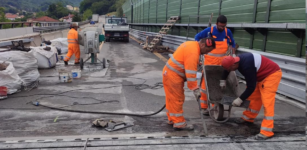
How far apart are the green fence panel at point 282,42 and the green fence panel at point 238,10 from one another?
43.6 inches

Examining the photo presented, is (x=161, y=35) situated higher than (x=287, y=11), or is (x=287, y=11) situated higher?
(x=287, y=11)

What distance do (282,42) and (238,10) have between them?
2391mm

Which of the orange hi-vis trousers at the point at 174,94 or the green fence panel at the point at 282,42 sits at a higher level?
the green fence panel at the point at 282,42

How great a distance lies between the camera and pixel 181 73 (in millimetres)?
4059

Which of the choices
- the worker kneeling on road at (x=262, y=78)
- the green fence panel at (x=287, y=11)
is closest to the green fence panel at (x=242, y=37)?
the green fence panel at (x=287, y=11)

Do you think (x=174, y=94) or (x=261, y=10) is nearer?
(x=174, y=94)

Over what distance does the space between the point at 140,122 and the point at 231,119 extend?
1.70 metres

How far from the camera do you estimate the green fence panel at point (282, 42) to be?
602cm

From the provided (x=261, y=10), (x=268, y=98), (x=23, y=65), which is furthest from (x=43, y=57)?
(x=268, y=98)

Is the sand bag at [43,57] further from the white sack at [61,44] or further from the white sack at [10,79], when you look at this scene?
the white sack at [61,44]

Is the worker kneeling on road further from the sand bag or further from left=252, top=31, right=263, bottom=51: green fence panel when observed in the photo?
the sand bag

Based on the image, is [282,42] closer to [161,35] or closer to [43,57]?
[43,57]

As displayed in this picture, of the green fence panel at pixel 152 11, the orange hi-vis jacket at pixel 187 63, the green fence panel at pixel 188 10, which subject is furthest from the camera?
the green fence panel at pixel 152 11

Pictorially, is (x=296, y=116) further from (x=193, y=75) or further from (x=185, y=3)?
(x=185, y=3)
